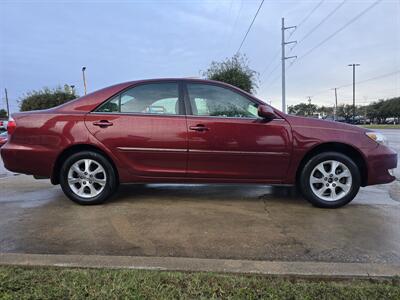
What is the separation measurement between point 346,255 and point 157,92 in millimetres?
2994

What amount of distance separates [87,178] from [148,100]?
128 cm

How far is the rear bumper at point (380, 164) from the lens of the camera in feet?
15.2

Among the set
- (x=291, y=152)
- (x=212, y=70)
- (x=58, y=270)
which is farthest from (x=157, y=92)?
(x=212, y=70)

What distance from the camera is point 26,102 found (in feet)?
141

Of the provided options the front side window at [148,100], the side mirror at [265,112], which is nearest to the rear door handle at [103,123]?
the front side window at [148,100]

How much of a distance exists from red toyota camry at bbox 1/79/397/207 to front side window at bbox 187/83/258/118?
13 millimetres

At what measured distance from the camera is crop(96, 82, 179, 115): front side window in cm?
480

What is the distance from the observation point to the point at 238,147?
15.2ft

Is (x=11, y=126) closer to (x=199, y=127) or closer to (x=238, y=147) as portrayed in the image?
(x=199, y=127)

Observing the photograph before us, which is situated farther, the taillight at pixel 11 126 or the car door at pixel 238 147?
the taillight at pixel 11 126

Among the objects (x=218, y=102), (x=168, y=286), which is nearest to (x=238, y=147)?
(x=218, y=102)

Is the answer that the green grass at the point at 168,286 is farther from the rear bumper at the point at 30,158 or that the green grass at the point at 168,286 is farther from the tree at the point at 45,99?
the tree at the point at 45,99

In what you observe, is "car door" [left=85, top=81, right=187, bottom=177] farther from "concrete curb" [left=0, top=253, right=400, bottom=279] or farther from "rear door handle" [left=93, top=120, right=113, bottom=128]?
"concrete curb" [left=0, top=253, right=400, bottom=279]

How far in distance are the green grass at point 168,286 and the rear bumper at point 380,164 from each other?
2.27 meters
